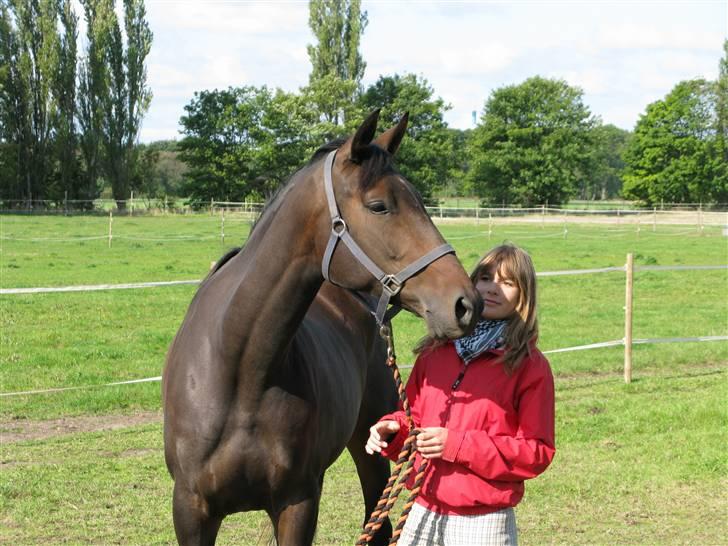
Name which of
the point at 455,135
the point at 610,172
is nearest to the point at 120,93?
the point at 455,135

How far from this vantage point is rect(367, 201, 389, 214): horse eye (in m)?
2.32

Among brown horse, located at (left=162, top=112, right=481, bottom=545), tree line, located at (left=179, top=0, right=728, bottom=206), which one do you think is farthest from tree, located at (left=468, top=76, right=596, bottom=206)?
brown horse, located at (left=162, top=112, right=481, bottom=545)

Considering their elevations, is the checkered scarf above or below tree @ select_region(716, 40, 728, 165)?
below

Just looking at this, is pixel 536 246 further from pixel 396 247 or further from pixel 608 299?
pixel 396 247

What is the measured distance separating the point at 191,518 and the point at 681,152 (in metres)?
53.3

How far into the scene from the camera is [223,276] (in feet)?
9.43

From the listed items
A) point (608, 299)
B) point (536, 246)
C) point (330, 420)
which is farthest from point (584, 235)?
point (330, 420)

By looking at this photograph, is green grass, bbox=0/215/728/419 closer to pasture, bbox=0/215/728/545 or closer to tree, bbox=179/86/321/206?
pasture, bbox=0/215/728/545

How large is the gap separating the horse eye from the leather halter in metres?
0.10

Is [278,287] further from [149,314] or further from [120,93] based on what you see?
[120,93]

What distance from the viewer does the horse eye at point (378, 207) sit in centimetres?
232

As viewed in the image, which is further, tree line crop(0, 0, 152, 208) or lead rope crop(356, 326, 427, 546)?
tree line crop(0, 0, 152, 208)

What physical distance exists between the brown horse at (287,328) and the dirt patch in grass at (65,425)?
3536 mm

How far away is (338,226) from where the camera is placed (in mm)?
2400
